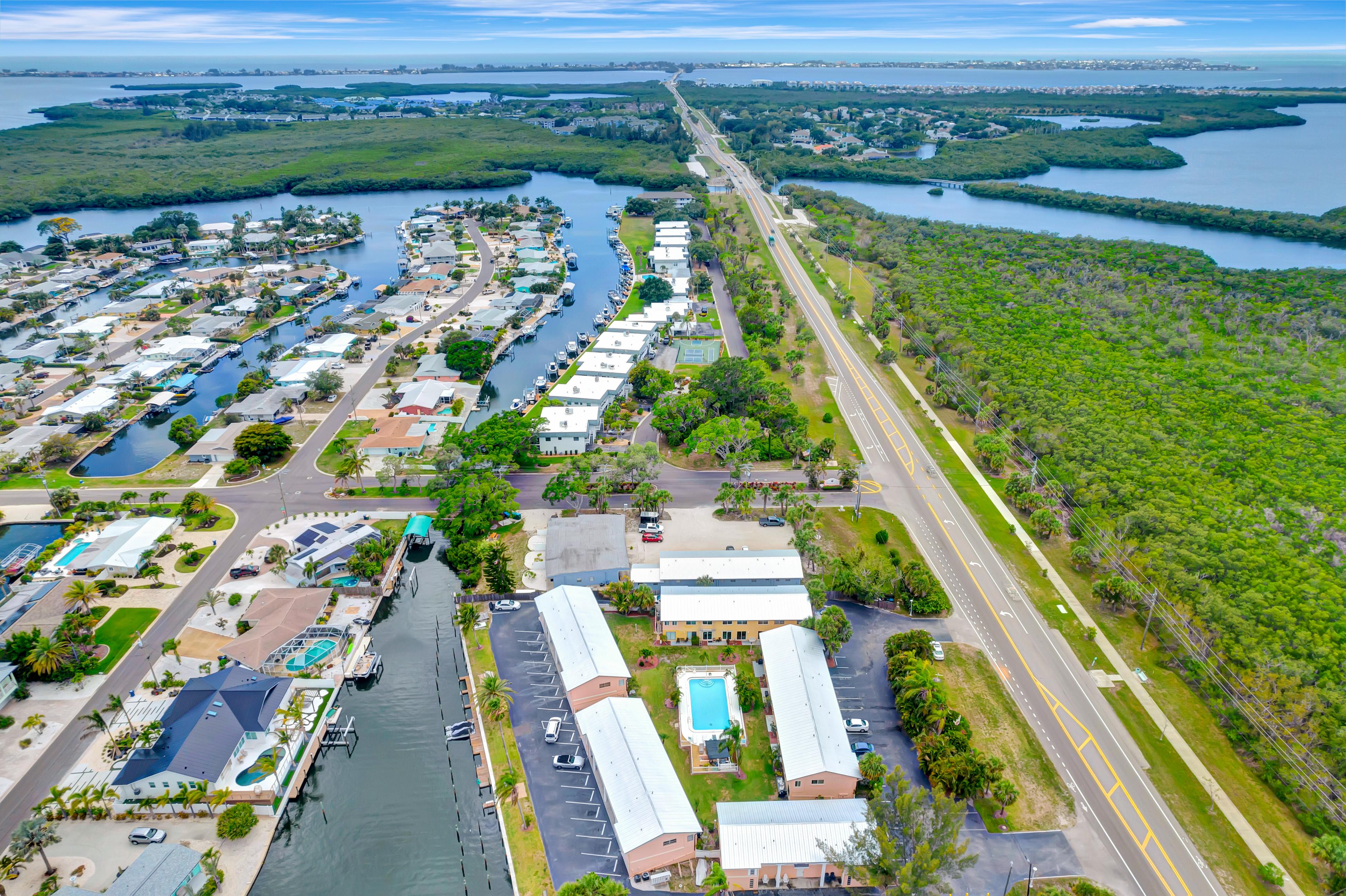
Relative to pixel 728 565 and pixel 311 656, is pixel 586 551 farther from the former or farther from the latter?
pixel 311 656

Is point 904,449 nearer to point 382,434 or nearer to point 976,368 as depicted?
point 976,368

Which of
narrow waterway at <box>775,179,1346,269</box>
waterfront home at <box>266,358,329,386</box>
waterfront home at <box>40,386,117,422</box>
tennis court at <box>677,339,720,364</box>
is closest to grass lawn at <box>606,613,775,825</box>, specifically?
tennis court at <box>677,339,720,364</box>

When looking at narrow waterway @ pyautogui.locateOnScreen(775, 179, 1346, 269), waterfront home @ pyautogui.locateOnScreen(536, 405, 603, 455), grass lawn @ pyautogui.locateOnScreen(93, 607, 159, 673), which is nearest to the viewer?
grass lawn @ pyautogui.locateOnScreen(93, 607, 159, 673)

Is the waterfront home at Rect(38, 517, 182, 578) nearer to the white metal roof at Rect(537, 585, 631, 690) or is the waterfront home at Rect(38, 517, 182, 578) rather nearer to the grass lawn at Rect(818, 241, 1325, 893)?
the white metal roof at Rect(537, 585, 631, 690)

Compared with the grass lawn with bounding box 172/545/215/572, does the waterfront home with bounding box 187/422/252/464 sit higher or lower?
higher

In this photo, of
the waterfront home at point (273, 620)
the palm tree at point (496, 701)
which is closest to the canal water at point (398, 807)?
the palm tree at point (496, 701)

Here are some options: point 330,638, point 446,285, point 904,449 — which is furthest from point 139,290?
point 904,449
